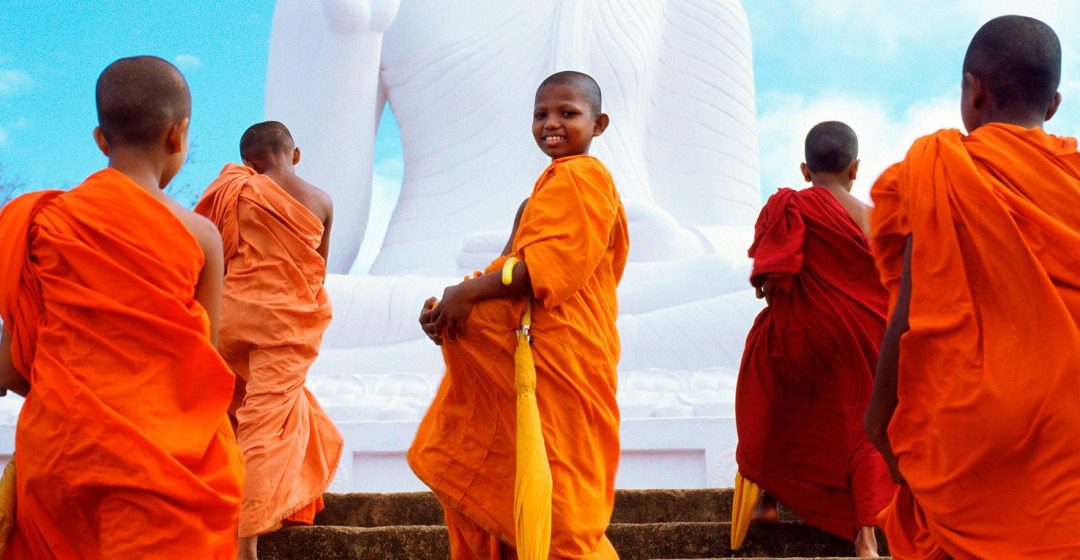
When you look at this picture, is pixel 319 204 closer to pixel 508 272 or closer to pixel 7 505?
pixel 508 272

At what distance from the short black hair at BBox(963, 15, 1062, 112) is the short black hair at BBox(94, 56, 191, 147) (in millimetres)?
1624

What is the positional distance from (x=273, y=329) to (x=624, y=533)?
1.25 m

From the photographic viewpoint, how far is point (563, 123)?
344cm

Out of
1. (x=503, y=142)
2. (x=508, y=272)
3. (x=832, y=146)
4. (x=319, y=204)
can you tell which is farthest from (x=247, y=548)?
(x=503, y=142)

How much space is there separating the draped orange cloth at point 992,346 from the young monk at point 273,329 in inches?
81.5

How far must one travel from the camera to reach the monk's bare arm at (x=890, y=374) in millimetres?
2498

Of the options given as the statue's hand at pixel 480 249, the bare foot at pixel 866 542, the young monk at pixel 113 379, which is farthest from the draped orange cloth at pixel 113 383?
the statue's hand at pixel 480 249

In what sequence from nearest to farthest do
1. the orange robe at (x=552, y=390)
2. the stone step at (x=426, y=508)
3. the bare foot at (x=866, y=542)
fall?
the orange robe at (x=552, y=390)
the bare foot at (x=866, y=542)
the stone step at (x=426, y=508)

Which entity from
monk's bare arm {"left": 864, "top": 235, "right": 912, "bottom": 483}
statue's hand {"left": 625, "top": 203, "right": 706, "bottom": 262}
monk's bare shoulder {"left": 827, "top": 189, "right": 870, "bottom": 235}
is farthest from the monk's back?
statue's hand {"left": 625, "top": 203, "right": 706, "bottom": 262}

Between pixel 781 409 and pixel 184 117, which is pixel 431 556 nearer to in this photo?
pixel 781 409

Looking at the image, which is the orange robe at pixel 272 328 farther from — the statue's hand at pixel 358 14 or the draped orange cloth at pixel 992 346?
the statue's hand at pixel 358 14

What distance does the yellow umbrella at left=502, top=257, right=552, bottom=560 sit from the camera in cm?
286

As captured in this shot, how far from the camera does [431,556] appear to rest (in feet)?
13.1

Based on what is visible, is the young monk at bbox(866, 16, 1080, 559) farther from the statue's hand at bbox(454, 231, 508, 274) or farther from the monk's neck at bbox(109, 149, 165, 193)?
the statue's hand at bbox(454, 231, 508, 274)
